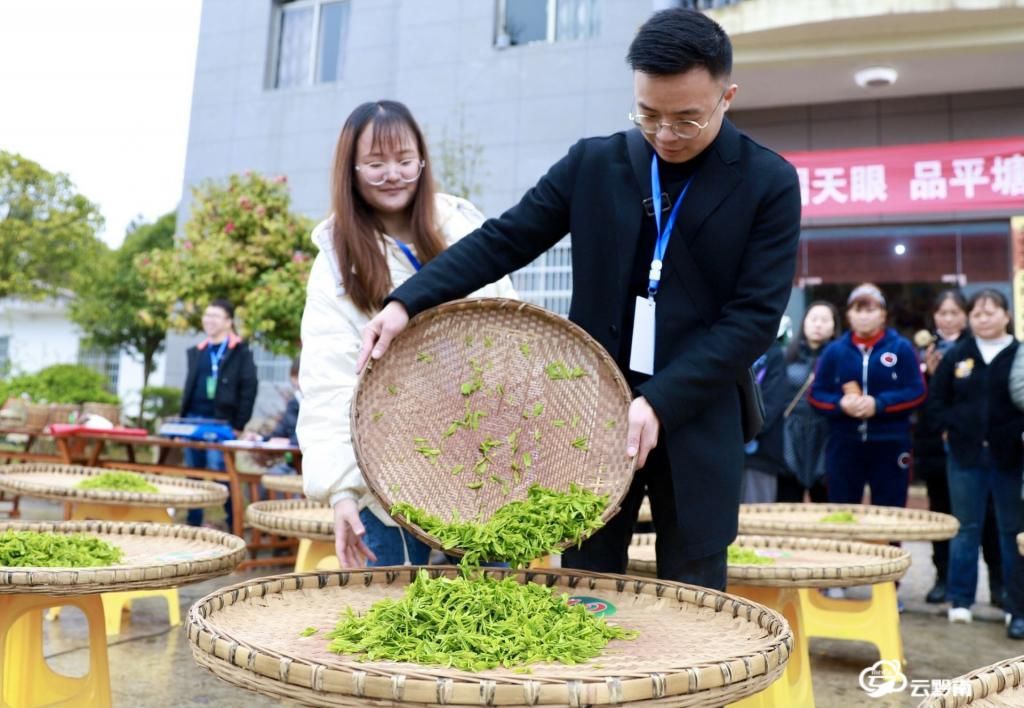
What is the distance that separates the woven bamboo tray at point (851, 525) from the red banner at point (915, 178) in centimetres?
412

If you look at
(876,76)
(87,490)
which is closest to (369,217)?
(87,490)

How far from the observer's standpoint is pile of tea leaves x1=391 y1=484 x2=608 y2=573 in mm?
1603

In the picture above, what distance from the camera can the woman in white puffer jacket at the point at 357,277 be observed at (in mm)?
1963

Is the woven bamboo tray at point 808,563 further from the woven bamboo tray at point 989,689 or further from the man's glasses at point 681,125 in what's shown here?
the man's glasses at point 681,125

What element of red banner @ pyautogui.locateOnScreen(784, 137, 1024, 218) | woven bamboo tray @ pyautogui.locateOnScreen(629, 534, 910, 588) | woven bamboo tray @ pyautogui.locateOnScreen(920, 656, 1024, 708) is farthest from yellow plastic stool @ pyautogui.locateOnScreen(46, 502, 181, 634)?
red banner @ pyautogui.locateOnScreen(784, 137, 1024, 218)

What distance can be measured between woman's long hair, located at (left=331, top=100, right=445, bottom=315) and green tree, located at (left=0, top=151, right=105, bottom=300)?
16003mm

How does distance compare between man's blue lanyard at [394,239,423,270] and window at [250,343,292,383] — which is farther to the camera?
window at [250,343,292,383]

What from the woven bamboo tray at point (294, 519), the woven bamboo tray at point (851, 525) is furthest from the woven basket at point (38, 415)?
the woven bamboo tray at point (851, 525)

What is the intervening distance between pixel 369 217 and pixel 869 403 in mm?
3120

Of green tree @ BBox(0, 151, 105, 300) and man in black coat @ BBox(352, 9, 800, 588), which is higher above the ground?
green tree @ BBox(0, 151, 105, 300)

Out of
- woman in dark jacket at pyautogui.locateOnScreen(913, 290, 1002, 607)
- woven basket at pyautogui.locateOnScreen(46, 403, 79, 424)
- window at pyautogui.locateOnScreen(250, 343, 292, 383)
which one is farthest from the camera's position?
window at pyautogui.locateOnScreen(250, 343, 292, 383)

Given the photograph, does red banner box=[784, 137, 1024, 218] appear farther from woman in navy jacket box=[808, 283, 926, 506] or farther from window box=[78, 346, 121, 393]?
window box=[78, 346, 121, 393]

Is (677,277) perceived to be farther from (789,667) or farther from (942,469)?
(942,469)

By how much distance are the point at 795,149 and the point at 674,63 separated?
7.16 metres
